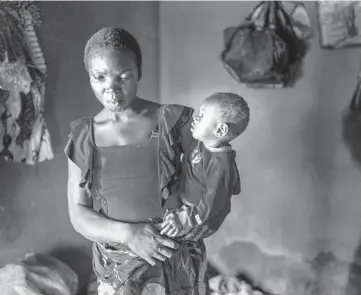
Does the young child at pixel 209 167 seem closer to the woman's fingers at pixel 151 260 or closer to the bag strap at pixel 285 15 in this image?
the woman's fingers at pixel 151 260

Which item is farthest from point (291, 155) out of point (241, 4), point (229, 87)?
point (241, 4)

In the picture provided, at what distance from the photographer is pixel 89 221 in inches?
36.4

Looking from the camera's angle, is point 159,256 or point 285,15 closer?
point 159,256

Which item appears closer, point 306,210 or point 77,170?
point 77,170

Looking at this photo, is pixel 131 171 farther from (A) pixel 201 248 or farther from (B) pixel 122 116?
(A) pixel 201 248

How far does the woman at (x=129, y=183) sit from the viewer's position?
2.94ft

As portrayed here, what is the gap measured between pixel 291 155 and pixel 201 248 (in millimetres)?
1350

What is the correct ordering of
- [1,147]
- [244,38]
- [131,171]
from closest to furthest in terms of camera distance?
[131,171], [1,147], [244,38]

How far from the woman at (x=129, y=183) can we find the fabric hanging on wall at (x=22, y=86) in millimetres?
1123

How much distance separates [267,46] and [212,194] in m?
1.34

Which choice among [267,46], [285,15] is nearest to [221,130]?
[267,46]

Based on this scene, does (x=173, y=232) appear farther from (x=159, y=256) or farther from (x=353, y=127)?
(x=353, y=127)

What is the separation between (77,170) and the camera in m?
0.96

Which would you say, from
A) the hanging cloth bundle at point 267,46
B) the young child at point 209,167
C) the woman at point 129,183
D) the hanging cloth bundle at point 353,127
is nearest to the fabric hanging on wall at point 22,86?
the hanging cloth bundle at point 267,46
